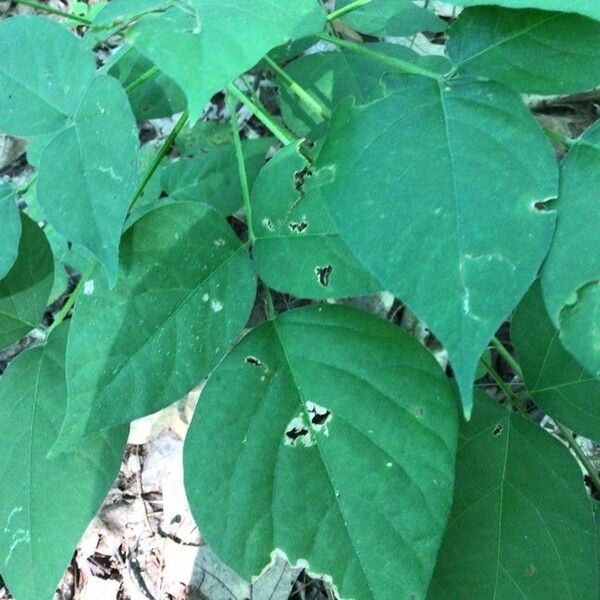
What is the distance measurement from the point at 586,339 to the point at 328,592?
38.2 inches

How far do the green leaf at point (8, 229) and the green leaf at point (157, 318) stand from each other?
0.37 ft

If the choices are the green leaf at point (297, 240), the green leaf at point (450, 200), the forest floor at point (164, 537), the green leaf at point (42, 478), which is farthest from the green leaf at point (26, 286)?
the forest floor at point (164, 537)

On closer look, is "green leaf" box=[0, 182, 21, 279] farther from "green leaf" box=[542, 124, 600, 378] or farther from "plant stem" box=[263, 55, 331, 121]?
"green leaf" box=[542, 124, 600, 378]

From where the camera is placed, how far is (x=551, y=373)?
887 millimetres

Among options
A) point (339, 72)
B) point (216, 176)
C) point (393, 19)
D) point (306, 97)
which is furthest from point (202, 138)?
point (306, 97)

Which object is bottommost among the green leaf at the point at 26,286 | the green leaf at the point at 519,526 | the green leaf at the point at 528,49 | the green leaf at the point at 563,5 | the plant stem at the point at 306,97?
the green leaf at the point at 519,526

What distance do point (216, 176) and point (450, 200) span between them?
31.2 inches

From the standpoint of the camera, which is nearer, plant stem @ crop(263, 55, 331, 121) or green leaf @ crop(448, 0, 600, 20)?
green leaf @ crop(448, 0, 600, 20)

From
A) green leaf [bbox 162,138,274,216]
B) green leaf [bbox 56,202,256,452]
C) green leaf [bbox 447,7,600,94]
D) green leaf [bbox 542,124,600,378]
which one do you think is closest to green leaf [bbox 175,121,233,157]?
green leaf [bbox 162,138,274,216]

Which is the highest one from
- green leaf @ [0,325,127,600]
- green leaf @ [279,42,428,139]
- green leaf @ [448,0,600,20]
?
green leaf @ [448,0,600,20]

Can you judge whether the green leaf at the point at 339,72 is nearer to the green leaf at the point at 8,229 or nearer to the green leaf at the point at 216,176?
the green leaf at the point at 216,176

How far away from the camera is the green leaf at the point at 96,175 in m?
0.65

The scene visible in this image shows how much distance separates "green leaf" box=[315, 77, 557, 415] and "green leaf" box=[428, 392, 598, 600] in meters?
0.38

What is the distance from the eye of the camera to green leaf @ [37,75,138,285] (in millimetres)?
651
